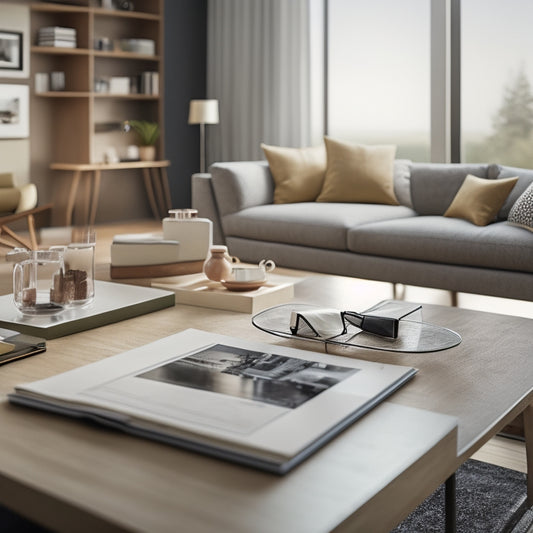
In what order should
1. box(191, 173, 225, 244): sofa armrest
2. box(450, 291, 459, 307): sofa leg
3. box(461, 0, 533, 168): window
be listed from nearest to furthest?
1. box(450, 291, 459, 307): sofa leg
2. box(191, 173, 225, 244): sofa armrest
3. box(461, 0, 533, 168): window

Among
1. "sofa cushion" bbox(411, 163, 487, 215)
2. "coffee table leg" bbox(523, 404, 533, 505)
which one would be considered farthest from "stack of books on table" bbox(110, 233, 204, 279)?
"sofa cushion" bbox(411, 163, 487, 215)

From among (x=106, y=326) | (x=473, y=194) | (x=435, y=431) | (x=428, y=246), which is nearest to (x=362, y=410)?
(x=435, y=431)


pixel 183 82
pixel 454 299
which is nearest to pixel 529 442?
pixel 454 299

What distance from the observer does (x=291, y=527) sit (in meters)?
0.77

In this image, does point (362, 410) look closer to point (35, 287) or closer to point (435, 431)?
point (435, 431)

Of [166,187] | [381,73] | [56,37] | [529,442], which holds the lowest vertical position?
[529,442]

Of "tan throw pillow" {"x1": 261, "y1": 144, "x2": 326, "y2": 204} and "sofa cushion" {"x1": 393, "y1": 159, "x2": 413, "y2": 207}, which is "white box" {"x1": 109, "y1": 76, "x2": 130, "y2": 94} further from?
"sofa cushion" {"x1": 393, "y1": 159, "x2": 413, "y2": 207}

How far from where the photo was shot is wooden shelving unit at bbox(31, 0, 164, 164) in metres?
6.51

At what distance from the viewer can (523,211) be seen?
12.6ft

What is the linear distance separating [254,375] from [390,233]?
9.63ft

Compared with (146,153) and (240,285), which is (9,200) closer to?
(146,153)

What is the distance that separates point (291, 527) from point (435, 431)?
0.33 metres

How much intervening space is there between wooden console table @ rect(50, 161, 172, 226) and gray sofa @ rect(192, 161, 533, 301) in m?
2.07

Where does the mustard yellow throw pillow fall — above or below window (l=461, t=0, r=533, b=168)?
below
